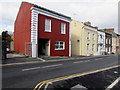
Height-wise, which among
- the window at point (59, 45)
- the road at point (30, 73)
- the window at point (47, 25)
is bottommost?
the road at point (30, 73)

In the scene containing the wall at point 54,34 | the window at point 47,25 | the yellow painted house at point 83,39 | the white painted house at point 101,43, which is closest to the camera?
the wall at point 54,34

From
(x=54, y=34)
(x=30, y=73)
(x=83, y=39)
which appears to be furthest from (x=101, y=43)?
(x=30, y=73)

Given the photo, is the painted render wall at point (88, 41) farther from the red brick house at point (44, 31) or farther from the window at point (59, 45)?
the window at point (59, 45)

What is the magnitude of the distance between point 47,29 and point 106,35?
2636cm

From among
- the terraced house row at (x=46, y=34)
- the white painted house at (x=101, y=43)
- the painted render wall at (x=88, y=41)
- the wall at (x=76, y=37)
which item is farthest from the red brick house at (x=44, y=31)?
the white painted house at (x=101, y=43)

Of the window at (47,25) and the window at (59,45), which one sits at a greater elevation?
the window at (47,25)

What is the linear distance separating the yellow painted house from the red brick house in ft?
19.0

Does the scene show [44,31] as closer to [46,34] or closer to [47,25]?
[46,34]

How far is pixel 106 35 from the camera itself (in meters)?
33.9

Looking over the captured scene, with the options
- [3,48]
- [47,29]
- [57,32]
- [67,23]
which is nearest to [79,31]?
[67,23]

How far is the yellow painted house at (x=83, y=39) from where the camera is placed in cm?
2400

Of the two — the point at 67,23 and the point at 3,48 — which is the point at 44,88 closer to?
the point at 3,48

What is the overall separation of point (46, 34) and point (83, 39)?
1189 centimetres

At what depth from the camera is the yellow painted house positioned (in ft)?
78.7
